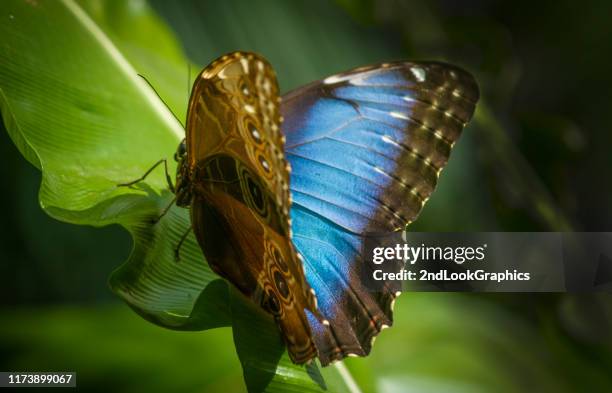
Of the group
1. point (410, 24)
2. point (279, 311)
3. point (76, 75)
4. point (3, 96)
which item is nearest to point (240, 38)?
point (410, 24)

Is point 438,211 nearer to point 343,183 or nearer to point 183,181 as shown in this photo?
point 343,183

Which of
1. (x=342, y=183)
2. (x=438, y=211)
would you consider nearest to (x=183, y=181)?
(x=342, y=183)

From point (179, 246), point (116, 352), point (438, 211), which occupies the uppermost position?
point (438, 211)

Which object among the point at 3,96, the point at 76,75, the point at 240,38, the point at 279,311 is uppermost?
the point at 240,38

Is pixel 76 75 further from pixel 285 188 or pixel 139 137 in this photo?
pixel 285 188

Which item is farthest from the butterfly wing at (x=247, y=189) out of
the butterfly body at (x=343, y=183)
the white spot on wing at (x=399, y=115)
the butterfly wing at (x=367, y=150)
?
the white spot on wing at (x=399, y=115)

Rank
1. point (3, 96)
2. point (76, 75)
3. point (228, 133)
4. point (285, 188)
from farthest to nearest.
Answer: point (76, 75), point (3, 96), point (228, 133), point (285, 188)

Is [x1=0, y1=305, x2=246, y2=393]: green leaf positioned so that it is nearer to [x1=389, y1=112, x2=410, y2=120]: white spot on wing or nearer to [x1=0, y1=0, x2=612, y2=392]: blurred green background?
[x1=0, y1=0, x2=612, y2=392]: blurred green background

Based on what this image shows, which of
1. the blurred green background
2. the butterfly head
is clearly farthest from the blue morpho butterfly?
the blurred green background
